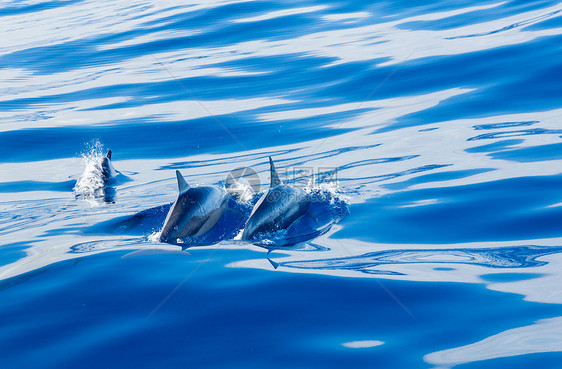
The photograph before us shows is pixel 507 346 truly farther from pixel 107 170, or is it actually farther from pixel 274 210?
pixel 107 170

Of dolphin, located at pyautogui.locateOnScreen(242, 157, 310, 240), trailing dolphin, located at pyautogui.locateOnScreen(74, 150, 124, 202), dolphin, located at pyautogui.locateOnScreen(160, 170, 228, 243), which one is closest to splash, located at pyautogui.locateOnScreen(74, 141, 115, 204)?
trailing dolphin, located at pyautogui.locateOnScreen(74, 150, 124, 202)

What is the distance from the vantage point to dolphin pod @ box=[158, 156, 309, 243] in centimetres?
663

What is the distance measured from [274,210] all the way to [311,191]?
4.72 feet

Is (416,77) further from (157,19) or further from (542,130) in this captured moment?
(157,19)

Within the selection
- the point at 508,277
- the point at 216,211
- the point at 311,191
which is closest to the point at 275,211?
the point at 216,211

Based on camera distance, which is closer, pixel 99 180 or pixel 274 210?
pixel 274 210

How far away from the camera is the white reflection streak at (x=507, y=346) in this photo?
4.19 m

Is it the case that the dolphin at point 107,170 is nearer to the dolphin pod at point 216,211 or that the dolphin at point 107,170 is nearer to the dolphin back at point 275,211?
the dolphin pod at point 216,211

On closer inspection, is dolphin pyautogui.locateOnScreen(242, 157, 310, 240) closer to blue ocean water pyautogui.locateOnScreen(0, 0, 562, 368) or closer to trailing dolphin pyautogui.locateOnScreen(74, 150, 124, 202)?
blue ocean water pyautogui.locateOnScreen(0, 0, 562, 368)

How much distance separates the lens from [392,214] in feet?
24.1

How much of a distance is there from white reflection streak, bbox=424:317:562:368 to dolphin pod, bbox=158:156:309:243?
8.99ft

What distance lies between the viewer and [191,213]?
6.71 metres

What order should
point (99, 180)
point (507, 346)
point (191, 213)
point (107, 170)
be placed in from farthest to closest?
point (107, 170) < point (99, 180) < point (191, 213) < point (507, 346)

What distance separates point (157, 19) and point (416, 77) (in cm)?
1461
